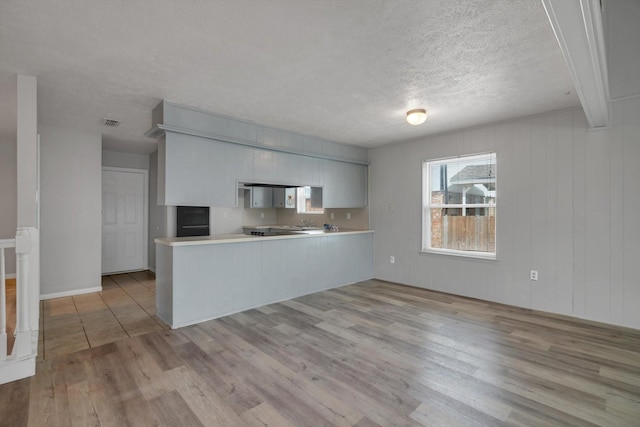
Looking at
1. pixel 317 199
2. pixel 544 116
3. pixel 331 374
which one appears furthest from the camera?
pixel 317 199

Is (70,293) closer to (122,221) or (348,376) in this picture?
(122,221)

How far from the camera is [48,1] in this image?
174cm

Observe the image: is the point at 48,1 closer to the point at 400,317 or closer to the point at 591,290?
the point at 400,317

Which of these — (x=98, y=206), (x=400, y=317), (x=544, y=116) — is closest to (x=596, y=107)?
(x=544, y=116)

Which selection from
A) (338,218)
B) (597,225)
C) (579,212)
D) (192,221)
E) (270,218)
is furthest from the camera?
(270,218)

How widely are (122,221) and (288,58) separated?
17.9 feet

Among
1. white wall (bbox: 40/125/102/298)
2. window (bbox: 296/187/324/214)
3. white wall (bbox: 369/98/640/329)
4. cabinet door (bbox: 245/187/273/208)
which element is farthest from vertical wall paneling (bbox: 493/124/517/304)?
white wall (bbox: 40/125/102/298)

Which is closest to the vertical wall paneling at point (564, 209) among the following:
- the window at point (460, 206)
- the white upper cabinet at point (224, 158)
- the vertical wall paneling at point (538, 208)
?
the vertical wall paneling at point (538, 208)

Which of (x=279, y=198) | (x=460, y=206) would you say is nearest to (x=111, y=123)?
(x=279, y=198)

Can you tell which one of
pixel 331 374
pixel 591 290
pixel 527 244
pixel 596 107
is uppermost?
pixel 596 107

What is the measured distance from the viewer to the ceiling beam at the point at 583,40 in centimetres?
146

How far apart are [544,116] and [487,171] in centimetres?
91

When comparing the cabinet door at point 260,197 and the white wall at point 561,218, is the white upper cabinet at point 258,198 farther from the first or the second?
the white wall at point 561,218

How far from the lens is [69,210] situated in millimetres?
4594
